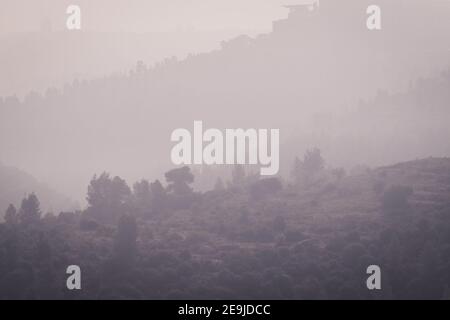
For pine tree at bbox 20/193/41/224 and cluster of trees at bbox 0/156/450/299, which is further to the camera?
pine tree at bbox 20/193/41/224

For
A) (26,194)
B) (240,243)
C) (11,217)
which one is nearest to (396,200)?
(240,243)

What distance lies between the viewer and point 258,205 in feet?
351

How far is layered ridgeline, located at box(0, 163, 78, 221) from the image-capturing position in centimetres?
17588

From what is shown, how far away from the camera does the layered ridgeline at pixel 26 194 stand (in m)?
176

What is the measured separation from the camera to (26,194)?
598 ft

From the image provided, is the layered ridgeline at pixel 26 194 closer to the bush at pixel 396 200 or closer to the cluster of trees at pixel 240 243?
the cluster of trees at pixel 240 243

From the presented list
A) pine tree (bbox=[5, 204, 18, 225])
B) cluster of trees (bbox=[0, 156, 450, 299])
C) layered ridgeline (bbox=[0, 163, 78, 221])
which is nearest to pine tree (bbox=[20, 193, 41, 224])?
cluster of trees (bbox=[0, 156, 450, 299])

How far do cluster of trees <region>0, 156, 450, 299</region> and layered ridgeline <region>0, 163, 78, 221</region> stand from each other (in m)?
63.2

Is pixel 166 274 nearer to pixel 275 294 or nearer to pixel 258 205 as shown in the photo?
pixel 275 294

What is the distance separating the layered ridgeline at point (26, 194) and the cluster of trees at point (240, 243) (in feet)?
207

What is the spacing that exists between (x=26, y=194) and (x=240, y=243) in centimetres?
9757

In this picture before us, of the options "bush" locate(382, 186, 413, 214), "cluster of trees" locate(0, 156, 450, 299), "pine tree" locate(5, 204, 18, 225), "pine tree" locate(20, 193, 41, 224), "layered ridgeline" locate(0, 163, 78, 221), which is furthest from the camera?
"layered ridgeline" locate(0, 163, 78, 221)

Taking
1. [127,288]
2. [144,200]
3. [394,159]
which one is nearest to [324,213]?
[144,200]

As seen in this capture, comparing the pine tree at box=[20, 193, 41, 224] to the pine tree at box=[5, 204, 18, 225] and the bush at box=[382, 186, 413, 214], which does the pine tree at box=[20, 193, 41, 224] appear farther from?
the bush at box=[382, 186, 413, 214]
